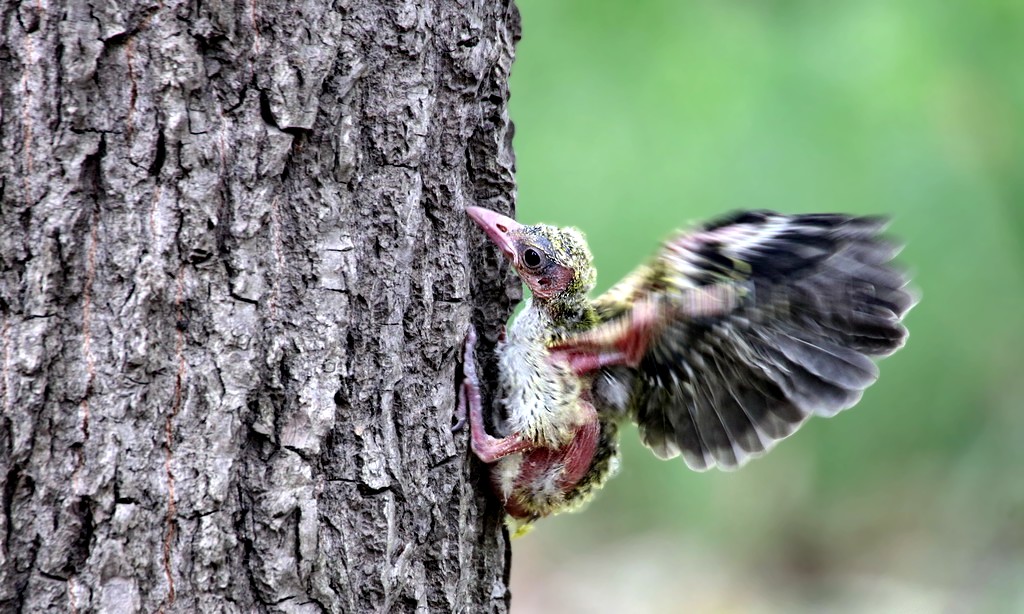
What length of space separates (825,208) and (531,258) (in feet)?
13.0

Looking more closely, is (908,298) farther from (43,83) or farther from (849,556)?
(849,556)

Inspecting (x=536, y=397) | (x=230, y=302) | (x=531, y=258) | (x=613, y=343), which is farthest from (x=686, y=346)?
(x=230, y=302)

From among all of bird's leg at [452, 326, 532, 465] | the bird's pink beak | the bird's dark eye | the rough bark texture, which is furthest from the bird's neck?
the rough bark texture

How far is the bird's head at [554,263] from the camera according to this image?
9.76 feet

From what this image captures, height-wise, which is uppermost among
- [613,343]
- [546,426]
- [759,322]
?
[759,322]

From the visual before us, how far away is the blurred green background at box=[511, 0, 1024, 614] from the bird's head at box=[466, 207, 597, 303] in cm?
351

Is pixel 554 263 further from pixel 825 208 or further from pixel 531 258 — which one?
pixel 825 208

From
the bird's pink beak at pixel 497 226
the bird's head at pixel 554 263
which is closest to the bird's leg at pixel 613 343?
the bird's head at pixel 554 263

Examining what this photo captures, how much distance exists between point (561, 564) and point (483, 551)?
5558 mm

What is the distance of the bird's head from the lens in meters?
2.97

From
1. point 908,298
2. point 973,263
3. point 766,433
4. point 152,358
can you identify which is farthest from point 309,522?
point 973,263

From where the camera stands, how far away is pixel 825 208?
6363 mm

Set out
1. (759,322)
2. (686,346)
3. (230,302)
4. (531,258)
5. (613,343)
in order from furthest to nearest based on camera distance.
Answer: (531,258) < (613,343) < (686,346) < (759,322) < (230,302)

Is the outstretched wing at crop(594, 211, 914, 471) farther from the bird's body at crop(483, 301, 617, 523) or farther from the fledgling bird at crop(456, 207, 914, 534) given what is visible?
the bird's body at crop(483, 301, 617, 523)
